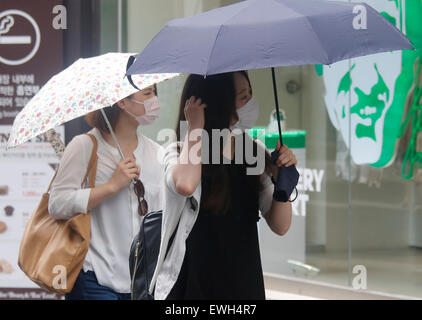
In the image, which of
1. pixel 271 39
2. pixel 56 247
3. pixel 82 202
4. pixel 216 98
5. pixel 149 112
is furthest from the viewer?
pixel 149 112

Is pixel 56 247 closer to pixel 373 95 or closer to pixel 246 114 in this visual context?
pixel 246 114

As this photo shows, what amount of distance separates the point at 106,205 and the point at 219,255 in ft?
3.79

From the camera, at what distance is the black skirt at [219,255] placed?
3.12 meters

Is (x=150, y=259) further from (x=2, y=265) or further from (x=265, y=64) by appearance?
(x=2, y=265)

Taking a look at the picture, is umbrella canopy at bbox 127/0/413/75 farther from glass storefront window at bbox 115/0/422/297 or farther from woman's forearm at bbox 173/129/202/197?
glass storefront window at bbox 115/0/422/297

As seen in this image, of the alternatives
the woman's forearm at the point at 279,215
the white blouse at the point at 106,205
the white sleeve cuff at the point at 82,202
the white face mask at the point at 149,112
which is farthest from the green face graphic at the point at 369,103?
the woman's forearm at the point at 279,215

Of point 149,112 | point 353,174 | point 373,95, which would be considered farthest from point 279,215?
point 353,174

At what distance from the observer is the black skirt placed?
3119mm

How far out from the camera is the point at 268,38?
2.93 meters

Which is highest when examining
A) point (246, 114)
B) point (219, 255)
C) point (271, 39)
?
point (271, 39)

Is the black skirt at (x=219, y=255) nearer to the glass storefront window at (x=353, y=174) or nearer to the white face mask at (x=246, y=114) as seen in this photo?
the white face mask at (x=246, y=114)

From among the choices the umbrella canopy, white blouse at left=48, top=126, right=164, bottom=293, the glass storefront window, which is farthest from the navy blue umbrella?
the glass storefront window

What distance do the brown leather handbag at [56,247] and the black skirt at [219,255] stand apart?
3.45 feet

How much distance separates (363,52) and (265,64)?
0.36 metres
